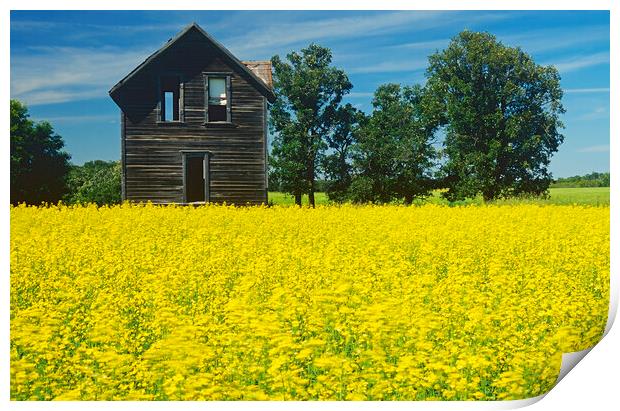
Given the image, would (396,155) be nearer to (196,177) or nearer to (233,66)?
(233,66)

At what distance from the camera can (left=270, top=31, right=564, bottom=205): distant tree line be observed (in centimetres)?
833

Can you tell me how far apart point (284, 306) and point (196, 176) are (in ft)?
8.35

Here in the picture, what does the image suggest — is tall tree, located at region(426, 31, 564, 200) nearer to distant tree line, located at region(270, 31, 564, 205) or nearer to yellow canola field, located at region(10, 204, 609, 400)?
distant tree line, located at region(270, 31, 564, 205)

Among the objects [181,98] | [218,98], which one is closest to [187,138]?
[181,98]

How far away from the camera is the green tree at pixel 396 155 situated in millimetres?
8812

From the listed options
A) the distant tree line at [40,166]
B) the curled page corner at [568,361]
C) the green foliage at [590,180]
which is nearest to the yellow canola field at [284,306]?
the curled page corner at [568,361]

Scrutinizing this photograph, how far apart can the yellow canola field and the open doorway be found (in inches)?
9.5

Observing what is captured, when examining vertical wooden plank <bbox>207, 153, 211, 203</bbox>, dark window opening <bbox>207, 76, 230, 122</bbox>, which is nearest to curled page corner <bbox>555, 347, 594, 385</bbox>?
vertical wooden plank <bbox>207, 153, 211, 203</bbox>

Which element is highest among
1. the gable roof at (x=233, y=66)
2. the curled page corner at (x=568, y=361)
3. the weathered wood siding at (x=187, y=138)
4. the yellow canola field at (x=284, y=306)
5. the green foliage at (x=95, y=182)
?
the gable roof at (x=233, y=66)

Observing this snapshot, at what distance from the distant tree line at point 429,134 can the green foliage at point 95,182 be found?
1871 millimetres

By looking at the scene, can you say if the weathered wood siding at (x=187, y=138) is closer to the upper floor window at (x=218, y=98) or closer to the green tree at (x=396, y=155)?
the upper floor window at (x=218, y=98)

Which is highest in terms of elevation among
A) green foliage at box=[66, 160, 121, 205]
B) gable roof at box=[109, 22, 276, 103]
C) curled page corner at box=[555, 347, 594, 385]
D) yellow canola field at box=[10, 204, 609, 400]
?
gable roof at box=[109, 22, 276, 103]

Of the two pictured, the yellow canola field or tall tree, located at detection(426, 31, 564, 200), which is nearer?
the yellow canola field

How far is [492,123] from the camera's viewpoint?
934 cm
